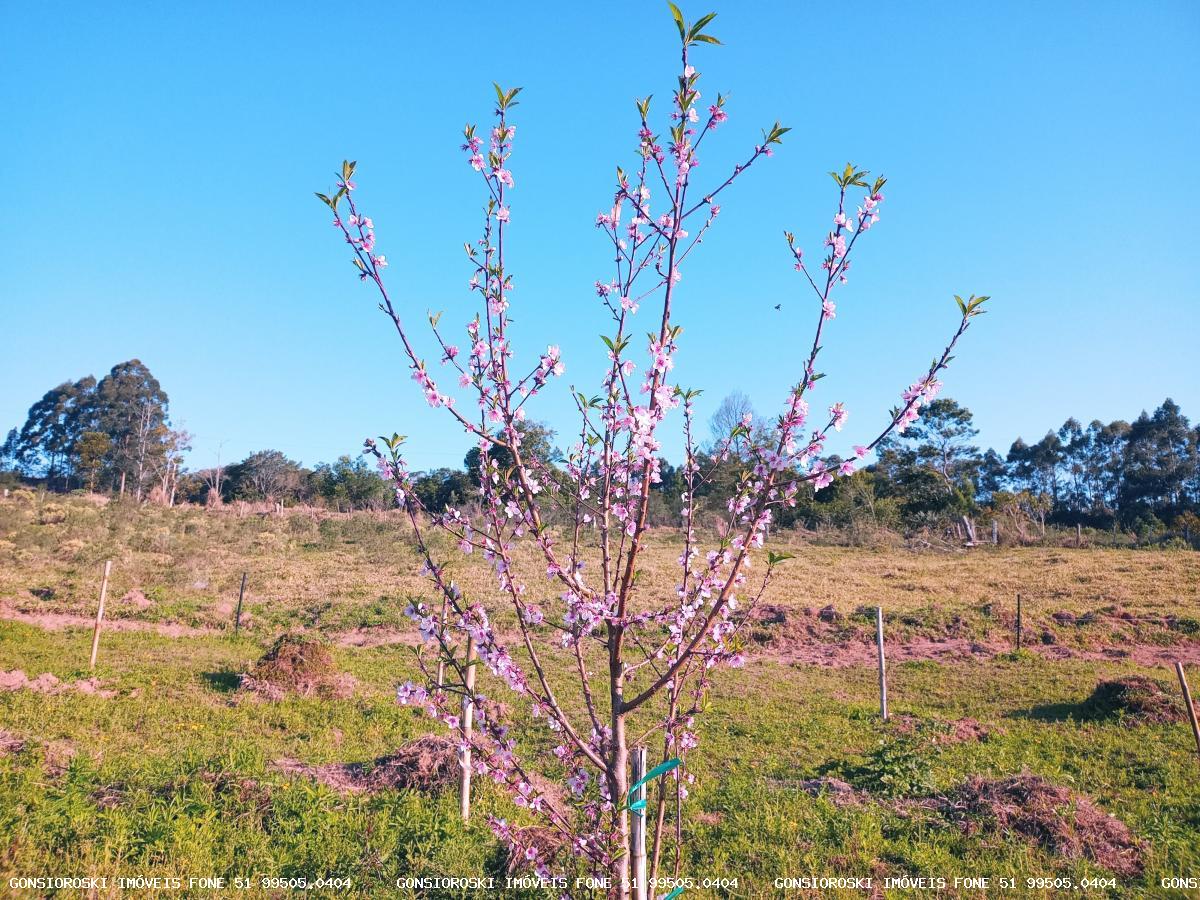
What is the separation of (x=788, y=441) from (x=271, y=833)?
16.0 feet

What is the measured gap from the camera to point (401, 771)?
637 cm

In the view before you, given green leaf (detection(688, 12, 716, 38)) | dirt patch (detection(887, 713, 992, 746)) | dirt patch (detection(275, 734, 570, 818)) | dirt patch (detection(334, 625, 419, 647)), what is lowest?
A: dirt patch (detection(334, 625, 419, 647))

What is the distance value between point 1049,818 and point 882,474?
1536 inches

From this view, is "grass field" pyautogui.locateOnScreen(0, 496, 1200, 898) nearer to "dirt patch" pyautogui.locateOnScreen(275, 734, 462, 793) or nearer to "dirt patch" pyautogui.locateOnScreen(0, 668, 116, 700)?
"dirt patch" pyautogui.locateOnScreen(0, 668, 116, 700)

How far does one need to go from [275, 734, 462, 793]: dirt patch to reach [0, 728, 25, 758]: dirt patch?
82.5 inches

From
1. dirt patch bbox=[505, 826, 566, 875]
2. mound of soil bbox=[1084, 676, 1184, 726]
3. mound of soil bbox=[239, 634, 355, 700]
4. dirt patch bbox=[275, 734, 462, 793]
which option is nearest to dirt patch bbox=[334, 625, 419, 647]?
mound of soil bbox=[239, 634, 355, 700]

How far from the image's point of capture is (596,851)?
2.49 meters

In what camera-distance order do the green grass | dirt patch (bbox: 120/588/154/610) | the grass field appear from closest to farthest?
the green grass, the grass field, dirt patch (bbox: 120/588/154/610)

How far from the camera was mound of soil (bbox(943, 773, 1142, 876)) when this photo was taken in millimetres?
5320

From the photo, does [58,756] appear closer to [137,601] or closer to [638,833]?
[638,833]

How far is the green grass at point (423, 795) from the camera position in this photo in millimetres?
4605

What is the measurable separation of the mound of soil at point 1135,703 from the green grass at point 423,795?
0.29m

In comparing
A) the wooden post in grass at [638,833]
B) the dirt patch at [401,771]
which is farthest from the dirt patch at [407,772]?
the wooden post in grass at [638,833]

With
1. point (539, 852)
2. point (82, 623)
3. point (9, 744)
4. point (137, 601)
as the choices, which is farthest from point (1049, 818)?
point (137, 601)
